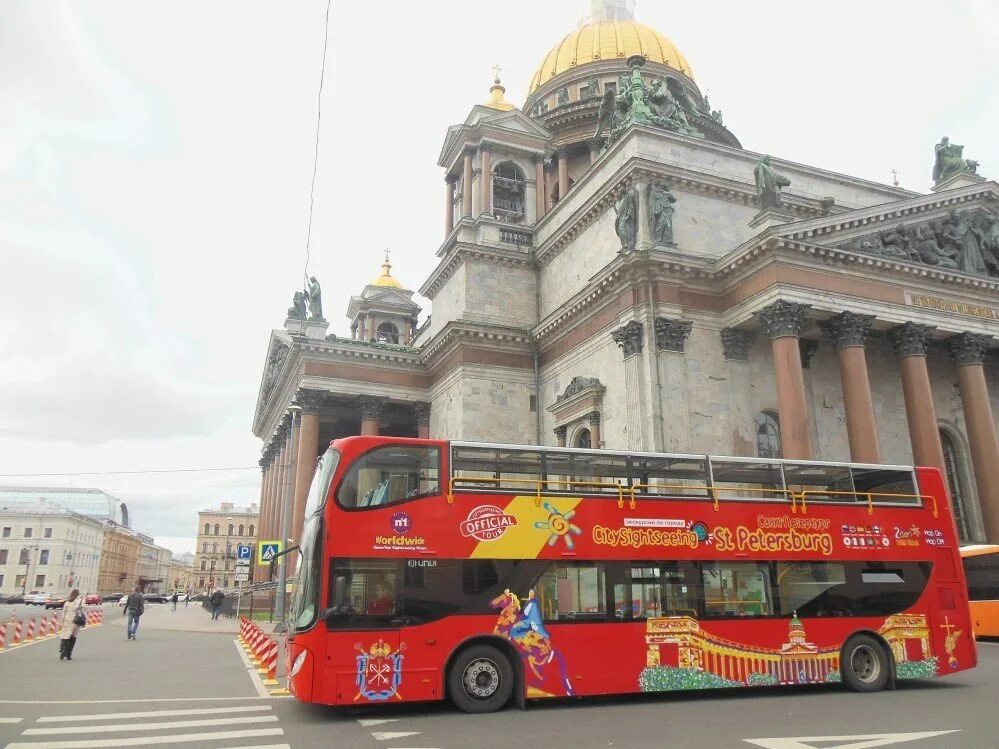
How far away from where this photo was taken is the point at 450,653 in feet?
36.2

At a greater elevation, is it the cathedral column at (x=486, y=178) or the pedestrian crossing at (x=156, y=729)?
the cathedral column at (x=486, y=178)

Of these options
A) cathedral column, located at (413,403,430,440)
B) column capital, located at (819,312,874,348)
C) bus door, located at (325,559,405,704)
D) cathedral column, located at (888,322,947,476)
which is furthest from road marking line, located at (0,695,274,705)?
cathedral column, located at (413,403,430,440)

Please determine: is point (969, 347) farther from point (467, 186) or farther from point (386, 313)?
point (386, 313)

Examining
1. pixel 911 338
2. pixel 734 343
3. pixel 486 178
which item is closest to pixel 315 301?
pixel 486 178

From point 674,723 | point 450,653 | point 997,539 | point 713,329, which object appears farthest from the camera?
point 713,329

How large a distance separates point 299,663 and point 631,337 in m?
16.9

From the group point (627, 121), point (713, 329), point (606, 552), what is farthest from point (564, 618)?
point (627, 121)

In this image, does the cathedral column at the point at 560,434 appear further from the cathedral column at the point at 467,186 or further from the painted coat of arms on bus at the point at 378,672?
the painted coat of arms on bus at the point at 378,672

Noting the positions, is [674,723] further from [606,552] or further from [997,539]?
[997,539]

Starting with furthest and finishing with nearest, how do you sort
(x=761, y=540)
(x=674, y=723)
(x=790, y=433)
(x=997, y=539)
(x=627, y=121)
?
(x=627, y=121) → (x=997, y=539) → (x=790, y=433) → (x=761, y=540) → (x=674, y=723)

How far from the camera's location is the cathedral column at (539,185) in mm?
39094

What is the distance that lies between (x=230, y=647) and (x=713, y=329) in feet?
58.9

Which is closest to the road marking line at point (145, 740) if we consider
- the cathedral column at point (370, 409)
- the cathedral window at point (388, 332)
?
the cathedral column at point (370, 409)

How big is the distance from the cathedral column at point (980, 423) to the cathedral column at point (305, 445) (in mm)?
25270
